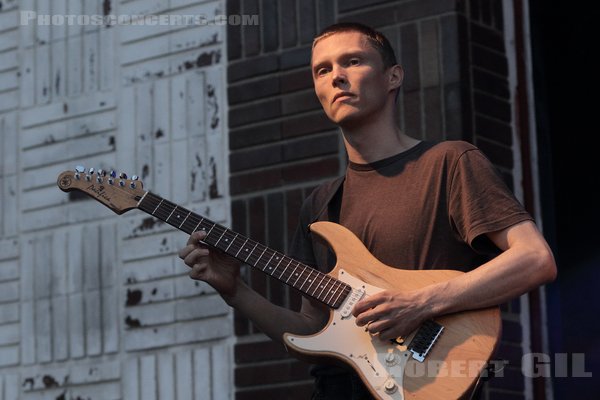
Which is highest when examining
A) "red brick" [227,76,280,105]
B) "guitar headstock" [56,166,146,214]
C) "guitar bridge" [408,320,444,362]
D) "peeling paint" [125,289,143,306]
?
"red brick" [227,76,280,105]

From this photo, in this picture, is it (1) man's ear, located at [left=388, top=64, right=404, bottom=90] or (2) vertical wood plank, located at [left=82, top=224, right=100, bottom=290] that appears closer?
(1) man's ear, located at [left=388, top=64, right=404, bottom=90]

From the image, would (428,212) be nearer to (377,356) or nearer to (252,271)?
(377,356)

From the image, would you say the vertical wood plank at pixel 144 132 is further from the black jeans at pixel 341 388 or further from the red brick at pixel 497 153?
the black jeans at pixel 341 388

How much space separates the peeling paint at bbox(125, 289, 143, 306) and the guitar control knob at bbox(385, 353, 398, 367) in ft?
7.86

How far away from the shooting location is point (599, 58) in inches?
266

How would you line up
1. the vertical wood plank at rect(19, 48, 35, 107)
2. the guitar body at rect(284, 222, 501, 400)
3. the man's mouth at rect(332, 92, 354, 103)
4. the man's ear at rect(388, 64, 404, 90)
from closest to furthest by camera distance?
the guitar body at rect(284, 222, 501, 400) → the man's mouth at rect(332, 92, 354, 103) → the man's ear at rect(388, 64, 404, 90) → the vertical wood plank at rect(19, 48, 35, 107)

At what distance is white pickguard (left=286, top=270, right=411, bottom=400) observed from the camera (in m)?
4.21

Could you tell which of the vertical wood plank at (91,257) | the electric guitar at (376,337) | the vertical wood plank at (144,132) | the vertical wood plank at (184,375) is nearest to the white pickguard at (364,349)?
the electric guitar at (376,337)

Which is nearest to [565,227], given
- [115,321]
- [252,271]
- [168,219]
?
[252,271]

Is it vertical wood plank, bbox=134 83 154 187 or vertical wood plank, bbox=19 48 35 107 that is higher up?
vertical wood plank, bbox=19 48 35 107

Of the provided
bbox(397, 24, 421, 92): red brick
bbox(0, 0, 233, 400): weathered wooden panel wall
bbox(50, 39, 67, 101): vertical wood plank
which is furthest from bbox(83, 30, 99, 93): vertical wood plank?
bbox(397, 24, 421, 92): red brick

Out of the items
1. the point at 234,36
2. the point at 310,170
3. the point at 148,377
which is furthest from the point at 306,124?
the point at 148,377

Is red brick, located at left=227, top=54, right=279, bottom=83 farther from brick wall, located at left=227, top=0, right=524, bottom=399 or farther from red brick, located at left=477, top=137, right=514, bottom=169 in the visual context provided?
red brick, located at left=477, top=137, right=514, bottom=169

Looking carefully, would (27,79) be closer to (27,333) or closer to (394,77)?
(27,333)
